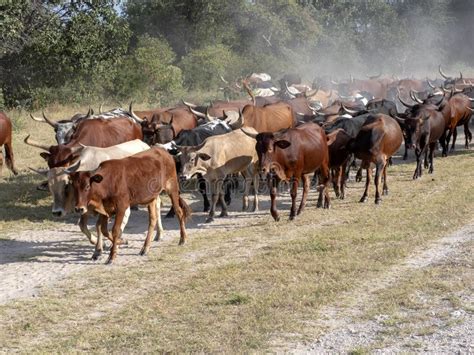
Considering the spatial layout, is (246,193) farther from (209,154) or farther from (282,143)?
(282,143)

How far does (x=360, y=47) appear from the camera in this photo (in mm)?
55625

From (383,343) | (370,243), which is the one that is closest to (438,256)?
(370,243)

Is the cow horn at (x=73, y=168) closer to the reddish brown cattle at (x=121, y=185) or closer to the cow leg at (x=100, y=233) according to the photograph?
the reddish brown cattle at (x=121, y=185)

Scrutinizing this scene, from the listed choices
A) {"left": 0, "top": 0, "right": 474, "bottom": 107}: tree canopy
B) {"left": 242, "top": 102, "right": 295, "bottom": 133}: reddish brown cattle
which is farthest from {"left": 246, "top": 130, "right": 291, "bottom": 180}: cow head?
{"left": 0, "top": 0, "right": 474, "bottom": 107}: tree canopy

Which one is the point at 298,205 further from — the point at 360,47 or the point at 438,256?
the point at 360,47

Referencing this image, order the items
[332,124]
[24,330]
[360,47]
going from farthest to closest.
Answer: [360,47] → [332,124] → [24,330]

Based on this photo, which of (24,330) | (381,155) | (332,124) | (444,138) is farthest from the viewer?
(444,138)

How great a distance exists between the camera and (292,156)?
10508 mm

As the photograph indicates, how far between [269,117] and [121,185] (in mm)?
6568

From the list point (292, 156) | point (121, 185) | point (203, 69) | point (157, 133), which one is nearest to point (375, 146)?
point (292, 156)

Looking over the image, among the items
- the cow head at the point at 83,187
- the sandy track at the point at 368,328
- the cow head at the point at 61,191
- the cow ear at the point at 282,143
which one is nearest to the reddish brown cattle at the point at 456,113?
the cow ear at the point at 282,143

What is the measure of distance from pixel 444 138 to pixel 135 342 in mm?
12388

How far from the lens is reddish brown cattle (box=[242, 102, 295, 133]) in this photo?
46.0 feet

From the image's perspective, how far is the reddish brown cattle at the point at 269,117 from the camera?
14.0 m
